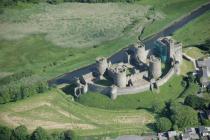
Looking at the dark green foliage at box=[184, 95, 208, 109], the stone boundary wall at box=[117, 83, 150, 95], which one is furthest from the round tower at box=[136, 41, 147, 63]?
the dark green foliage at box=[184, 95, 208, 109]

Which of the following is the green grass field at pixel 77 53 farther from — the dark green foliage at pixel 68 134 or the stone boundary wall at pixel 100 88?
the dark green foliage at pixel 68 134

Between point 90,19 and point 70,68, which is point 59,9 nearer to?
point 90,19

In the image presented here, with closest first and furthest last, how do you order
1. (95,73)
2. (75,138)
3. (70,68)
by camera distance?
1. (75,138)
2. (95,73)
3. (70,68)

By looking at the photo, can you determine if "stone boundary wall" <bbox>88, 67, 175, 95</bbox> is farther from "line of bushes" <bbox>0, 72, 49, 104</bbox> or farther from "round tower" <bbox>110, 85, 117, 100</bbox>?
"line of bushes" <bbox>0, 72, 49, 104</bbox>

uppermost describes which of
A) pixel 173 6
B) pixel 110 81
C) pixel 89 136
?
pixel 173 6

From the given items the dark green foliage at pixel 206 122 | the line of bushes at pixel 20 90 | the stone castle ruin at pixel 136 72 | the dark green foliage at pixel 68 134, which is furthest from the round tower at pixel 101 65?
the dark green foliage at pixel 206 122

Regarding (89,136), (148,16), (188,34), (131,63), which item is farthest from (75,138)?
(148,16)

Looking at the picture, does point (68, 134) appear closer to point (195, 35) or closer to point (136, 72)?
point (136, 72)
